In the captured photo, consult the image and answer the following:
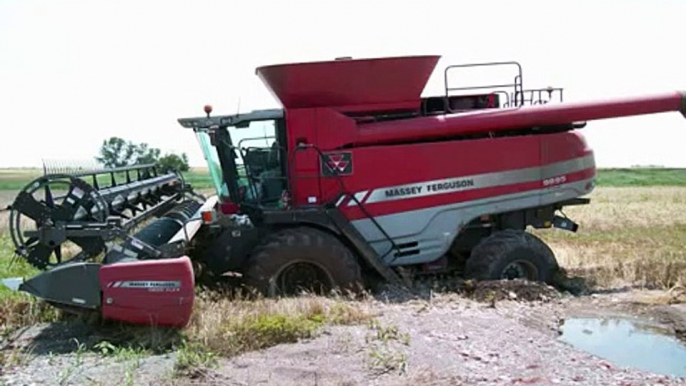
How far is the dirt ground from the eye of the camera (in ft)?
18.2

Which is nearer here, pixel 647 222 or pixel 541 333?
pixel 541 333

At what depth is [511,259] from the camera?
30.9 ft

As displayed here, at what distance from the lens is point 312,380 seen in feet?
17.9

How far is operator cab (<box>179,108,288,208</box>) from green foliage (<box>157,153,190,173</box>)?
452cm

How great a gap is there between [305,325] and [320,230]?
7.81 feet

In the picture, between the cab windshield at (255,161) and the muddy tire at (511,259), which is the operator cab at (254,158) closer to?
the cab windshield at (255,161)

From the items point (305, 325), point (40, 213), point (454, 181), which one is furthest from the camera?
point (454, 181)

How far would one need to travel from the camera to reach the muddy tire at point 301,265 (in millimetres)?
8484

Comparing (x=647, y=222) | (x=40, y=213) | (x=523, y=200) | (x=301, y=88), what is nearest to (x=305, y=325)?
(x=40, y=213)

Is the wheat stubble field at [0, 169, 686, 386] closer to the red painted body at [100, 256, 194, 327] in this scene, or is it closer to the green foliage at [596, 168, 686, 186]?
the red painted body at [100, 256, 194, 327]

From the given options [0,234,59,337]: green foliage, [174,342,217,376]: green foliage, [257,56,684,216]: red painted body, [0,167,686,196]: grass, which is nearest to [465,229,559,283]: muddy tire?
[257,56,684,216]: red painted body

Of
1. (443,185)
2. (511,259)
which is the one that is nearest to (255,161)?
(443,185)

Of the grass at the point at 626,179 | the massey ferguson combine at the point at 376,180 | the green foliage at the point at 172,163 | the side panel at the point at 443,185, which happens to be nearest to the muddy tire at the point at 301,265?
the massey ferguson combine at the point at 376,180

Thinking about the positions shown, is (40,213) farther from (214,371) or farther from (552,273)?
(552,273)
